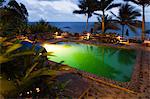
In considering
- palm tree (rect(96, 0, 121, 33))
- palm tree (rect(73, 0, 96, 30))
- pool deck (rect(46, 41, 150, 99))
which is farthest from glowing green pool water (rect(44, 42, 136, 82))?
palm tree (rect(73, 0, 96, 30))

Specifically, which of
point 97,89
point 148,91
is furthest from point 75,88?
point 148,91

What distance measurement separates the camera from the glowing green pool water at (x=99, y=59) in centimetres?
1400

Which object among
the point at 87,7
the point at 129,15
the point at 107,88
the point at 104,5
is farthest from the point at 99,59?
the point at 87,7

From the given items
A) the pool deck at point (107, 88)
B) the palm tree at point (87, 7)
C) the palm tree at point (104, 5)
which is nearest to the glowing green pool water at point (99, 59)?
the pool deck at point (107, 88)

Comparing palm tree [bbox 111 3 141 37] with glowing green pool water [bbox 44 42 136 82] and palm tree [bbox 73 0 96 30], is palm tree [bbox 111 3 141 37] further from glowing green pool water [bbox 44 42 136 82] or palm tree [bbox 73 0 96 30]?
glowing green pool water [bbox 44 42 136 82]

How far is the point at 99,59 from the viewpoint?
18078mm

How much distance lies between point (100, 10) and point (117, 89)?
2157 cm

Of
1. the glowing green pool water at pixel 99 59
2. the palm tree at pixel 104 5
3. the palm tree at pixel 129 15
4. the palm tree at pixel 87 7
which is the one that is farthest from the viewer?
the palm tree at pixel 87 7

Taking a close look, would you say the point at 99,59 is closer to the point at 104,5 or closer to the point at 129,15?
the point at 129,15

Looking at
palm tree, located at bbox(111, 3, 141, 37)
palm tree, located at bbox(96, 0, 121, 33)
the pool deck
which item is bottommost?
the pool deck

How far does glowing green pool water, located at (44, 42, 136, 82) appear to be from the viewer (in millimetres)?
13998

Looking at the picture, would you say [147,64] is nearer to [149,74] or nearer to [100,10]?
[149,74]

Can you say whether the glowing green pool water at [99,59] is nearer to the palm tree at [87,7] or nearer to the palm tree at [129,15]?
the palm tree at [129,15]

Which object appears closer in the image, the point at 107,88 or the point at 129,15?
the point at 107,88
